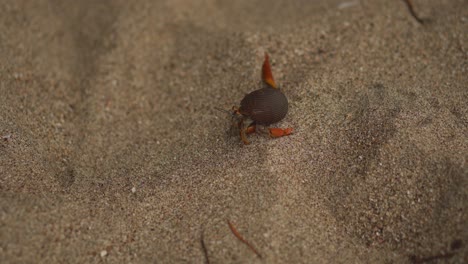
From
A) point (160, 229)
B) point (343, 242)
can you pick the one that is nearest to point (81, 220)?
point (160, 229)

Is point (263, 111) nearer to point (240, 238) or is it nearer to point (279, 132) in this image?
point (279, 132)

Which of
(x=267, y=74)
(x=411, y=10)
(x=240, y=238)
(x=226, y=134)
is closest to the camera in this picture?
(x=240, y=238)

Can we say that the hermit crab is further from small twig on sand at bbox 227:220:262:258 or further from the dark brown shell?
small twig on sand at bbox 227:220:262:258

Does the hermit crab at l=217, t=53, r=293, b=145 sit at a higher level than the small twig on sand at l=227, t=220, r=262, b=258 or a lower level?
higher

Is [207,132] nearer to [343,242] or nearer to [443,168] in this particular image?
[343,242]

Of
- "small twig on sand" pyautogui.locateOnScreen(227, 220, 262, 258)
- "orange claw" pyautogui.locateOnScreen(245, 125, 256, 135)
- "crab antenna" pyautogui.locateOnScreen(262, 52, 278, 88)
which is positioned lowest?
"small twig on sand" pyautogui.locateOnScreen(227, 220, 262, 258)

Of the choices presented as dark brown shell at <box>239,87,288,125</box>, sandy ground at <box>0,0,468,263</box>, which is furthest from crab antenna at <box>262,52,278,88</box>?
dark brown shell at <box>239,87,288,125</box>

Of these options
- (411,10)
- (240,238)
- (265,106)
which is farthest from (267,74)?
(411,10)
